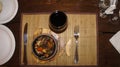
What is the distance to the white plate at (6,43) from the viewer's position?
1249mm

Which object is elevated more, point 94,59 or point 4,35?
point 4,35

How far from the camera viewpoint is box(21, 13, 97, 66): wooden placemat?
48.6 inches

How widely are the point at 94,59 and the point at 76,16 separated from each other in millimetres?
242

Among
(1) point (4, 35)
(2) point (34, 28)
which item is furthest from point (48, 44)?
(1) point (4, 35)

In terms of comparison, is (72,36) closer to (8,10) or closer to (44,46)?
(44,46)

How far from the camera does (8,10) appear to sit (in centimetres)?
131

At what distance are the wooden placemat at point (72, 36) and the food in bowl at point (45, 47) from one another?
3 centimetres

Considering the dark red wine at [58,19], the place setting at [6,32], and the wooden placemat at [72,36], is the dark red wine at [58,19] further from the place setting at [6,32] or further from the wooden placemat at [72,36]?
the place setting at [6,32]

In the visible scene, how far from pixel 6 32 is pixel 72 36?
1.13 feet

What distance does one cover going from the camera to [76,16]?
1282mm

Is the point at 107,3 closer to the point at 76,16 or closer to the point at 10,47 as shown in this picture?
the point at 76,16

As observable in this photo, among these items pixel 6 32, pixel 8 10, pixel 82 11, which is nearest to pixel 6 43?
pixel 6 32

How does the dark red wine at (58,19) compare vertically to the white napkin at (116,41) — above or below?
above

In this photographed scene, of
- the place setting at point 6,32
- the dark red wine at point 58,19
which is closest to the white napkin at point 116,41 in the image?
the dark red wine at point 58,19
